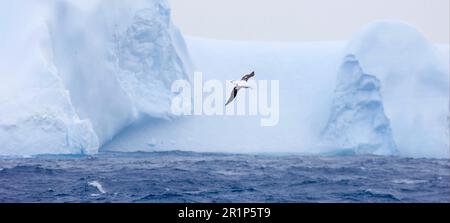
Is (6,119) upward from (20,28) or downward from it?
downward

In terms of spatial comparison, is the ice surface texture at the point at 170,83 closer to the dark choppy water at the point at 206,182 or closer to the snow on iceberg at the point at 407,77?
the snow on iceberg at the point at 407,77

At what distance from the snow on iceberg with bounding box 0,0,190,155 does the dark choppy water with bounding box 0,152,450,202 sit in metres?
1.44

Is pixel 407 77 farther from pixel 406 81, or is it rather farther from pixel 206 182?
pixel 206 182

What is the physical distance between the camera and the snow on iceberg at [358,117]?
1639 centimetres

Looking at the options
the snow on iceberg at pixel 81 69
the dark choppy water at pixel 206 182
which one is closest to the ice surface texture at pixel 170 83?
the snow on iceberg at pixel 81 69

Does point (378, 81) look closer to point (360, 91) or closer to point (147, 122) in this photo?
point (360, 91)

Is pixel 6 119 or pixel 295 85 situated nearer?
pixel 6 119

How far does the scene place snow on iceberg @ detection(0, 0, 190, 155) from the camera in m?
12.4

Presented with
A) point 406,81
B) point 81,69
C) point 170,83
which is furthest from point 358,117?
point 81,69

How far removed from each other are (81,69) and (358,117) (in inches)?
290

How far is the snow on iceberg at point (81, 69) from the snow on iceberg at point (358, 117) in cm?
432

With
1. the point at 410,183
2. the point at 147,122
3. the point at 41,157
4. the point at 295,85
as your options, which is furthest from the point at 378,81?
the point at 41,157

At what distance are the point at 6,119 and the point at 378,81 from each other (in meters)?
9.58
